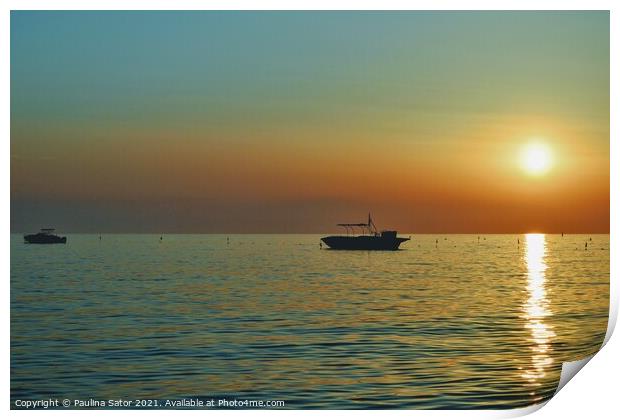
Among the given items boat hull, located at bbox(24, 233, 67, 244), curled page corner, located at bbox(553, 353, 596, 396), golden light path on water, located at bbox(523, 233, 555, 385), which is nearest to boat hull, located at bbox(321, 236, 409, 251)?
boat hull, located at bbox(24, 233, 67, 244)

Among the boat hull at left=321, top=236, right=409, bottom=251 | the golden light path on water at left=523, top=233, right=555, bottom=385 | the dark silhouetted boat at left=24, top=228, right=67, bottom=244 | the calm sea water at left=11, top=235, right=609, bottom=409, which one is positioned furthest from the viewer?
the dark silhouetted boat at left=24, top=228, right=67, bottom=244

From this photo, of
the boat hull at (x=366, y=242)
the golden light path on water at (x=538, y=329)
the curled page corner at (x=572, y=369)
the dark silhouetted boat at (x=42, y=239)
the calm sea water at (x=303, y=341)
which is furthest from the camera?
the dark silhouetted boat at (x=42, y=239)

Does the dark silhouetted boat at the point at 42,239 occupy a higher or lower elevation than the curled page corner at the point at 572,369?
higher

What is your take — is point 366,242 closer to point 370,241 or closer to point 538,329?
point 370,241

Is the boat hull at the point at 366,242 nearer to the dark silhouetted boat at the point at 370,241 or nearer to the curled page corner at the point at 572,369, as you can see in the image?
the dark silhouetted boat at the point at 370,241

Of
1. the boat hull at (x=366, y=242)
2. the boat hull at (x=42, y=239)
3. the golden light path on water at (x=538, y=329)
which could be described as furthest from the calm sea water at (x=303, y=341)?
the boat hull at (x=42, y=239)

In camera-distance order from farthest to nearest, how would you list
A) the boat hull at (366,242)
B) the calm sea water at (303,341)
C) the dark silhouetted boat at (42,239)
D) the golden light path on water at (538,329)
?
the dark silhouetted boat at (42,239) → the boat hull at (366,242) → the golden light path on water at (538,329) → the calm sea water at (303,341)

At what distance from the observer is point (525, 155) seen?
23.8 meters

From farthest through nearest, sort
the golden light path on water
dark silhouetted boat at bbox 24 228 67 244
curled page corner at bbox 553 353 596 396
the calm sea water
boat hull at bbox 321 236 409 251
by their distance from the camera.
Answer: dark silhouetted boat at bbox 24 228 67 244 → boat hull at bbox 321 236 409 251 → the golden light path on water → the calm sea water → curled page corner at bbox 553 353 596 396

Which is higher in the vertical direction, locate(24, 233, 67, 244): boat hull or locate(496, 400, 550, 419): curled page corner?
locate(24, 233, 67, 244): boat hull

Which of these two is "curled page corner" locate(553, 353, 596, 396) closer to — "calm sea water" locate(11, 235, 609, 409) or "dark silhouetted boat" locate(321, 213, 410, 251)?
"calm sea water" locate(11, 235, 609, 409)
